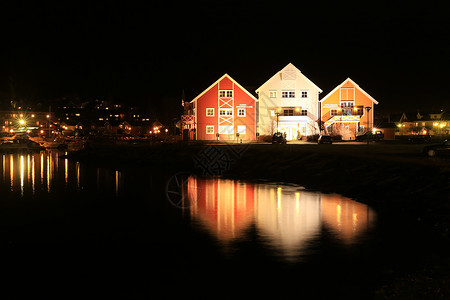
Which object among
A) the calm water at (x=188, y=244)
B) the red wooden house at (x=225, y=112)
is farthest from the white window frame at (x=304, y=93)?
the calm water at (x=188, y=244)

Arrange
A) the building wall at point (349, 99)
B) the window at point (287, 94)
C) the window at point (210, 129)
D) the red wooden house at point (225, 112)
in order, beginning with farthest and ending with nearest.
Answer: the building wall at point (349, 99), the window at point (287, 94), the window at point (210, 129), the red wooden house at point (225, 112)

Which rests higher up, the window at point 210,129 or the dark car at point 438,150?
the window at point 210,129

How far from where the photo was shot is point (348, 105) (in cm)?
6919

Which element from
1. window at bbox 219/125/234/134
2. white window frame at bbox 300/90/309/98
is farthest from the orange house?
window at bbox 219/125/234/134

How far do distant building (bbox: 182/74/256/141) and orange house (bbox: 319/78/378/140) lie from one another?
11477 mm

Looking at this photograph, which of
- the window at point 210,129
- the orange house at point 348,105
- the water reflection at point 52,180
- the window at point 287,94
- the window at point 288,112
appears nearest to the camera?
the water reflection at point 52,180

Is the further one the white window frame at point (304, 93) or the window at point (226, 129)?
the white window frame at point (304, 93)

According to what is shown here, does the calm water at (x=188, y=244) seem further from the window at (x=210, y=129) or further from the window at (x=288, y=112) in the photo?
the window at (x=288, y=112)

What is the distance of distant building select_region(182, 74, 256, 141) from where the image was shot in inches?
2653

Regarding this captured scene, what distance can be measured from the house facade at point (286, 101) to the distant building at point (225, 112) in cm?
178

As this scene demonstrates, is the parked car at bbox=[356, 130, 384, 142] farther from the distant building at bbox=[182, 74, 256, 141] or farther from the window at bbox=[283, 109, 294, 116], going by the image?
the distant building at bbox=[182, 74, 256, 141]

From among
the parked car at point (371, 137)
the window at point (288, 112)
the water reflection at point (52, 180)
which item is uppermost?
the window at point (288, 112)

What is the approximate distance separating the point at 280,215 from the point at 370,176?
385 inches

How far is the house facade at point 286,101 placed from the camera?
222ft
